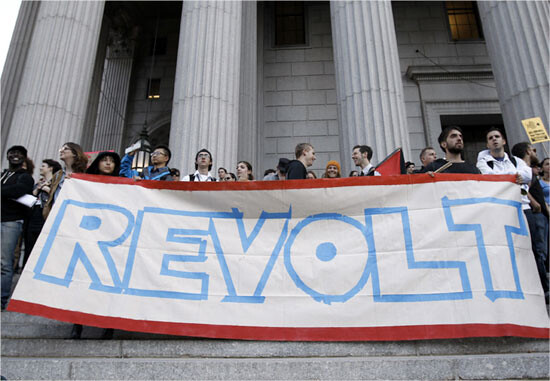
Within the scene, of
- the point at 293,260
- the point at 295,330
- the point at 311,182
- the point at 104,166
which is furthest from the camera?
the point at 104,166

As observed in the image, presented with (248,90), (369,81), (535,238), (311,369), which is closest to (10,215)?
(311,369)

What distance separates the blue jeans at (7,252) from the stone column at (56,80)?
453 cm

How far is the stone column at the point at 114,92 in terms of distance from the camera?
52.1ft

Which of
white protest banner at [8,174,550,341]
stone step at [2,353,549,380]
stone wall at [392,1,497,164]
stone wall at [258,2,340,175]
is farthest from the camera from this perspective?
stone wall at [258,2,340,175]

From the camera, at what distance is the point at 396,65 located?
9203 mm

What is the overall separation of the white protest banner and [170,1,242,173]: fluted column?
4483 millimetres

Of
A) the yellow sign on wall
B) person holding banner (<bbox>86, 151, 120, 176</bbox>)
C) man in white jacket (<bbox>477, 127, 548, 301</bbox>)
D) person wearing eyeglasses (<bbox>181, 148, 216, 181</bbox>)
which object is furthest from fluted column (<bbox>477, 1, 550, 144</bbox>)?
person holding banner (<bbox>86, 151, 120, 176</bbox>)

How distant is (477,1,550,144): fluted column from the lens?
27.8ft

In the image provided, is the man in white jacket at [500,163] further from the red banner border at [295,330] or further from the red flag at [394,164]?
the red banner border at [295,330]

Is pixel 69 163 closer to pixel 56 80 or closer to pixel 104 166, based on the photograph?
pixel 104 166

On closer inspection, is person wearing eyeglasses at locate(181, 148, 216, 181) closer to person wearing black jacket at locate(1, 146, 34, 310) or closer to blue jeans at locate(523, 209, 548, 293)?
person wearing black jacket at locate(1, 146, 34, 310)

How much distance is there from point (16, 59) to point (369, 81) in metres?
11.8

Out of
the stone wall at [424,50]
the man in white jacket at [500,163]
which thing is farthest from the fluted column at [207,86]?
the stone wall at [424,50]

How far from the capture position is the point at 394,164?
5.44m
